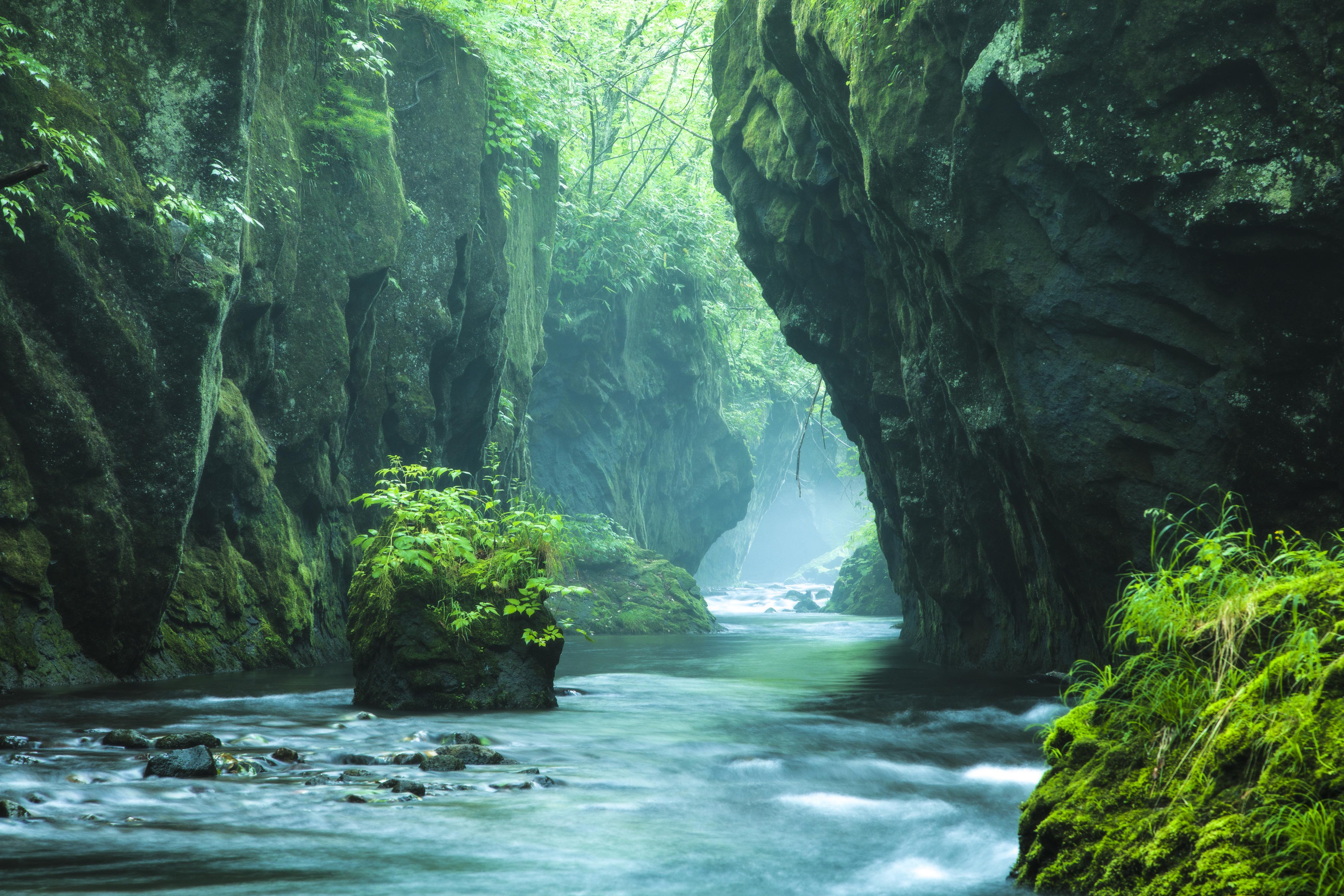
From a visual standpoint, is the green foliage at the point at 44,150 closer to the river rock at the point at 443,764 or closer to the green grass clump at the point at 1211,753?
the river rock at the point at 443,764

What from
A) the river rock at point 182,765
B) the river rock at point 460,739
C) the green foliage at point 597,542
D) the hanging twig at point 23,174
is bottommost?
the river rock at point 460,739

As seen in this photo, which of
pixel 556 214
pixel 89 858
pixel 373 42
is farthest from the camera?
pixel 556 214

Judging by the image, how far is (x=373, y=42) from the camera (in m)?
13.7

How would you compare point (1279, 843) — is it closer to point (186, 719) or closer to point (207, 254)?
point (186, 719)

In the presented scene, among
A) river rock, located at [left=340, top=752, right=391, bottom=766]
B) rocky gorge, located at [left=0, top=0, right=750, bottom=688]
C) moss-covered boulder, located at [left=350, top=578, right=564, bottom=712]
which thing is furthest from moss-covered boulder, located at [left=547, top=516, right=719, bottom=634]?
river rock, located at [left=340, top=752, right=391, bottom=766]

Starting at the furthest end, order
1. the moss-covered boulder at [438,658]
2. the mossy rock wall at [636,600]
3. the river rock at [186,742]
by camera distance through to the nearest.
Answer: the mossy rock wall at [636,600]
the moss-covered boulder at [438,658]
the river rock at [186,742]

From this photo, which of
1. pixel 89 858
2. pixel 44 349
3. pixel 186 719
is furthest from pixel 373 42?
pixel 89 858

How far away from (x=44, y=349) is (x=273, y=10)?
17.1ft

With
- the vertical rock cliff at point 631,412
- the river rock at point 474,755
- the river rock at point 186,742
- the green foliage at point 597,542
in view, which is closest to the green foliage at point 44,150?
the river rock at point 186,742

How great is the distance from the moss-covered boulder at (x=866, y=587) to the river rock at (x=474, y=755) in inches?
918

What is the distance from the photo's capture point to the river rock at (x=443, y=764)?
556cm

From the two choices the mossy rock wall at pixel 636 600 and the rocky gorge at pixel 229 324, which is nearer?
the rocky gorge at pixel 229 324

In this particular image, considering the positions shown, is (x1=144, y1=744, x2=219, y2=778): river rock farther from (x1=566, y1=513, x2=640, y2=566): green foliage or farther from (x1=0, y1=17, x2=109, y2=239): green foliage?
(x1=566, y1=513, x2=640, y2=566): green foliage

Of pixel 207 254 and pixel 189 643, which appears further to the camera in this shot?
pixel 189 643
